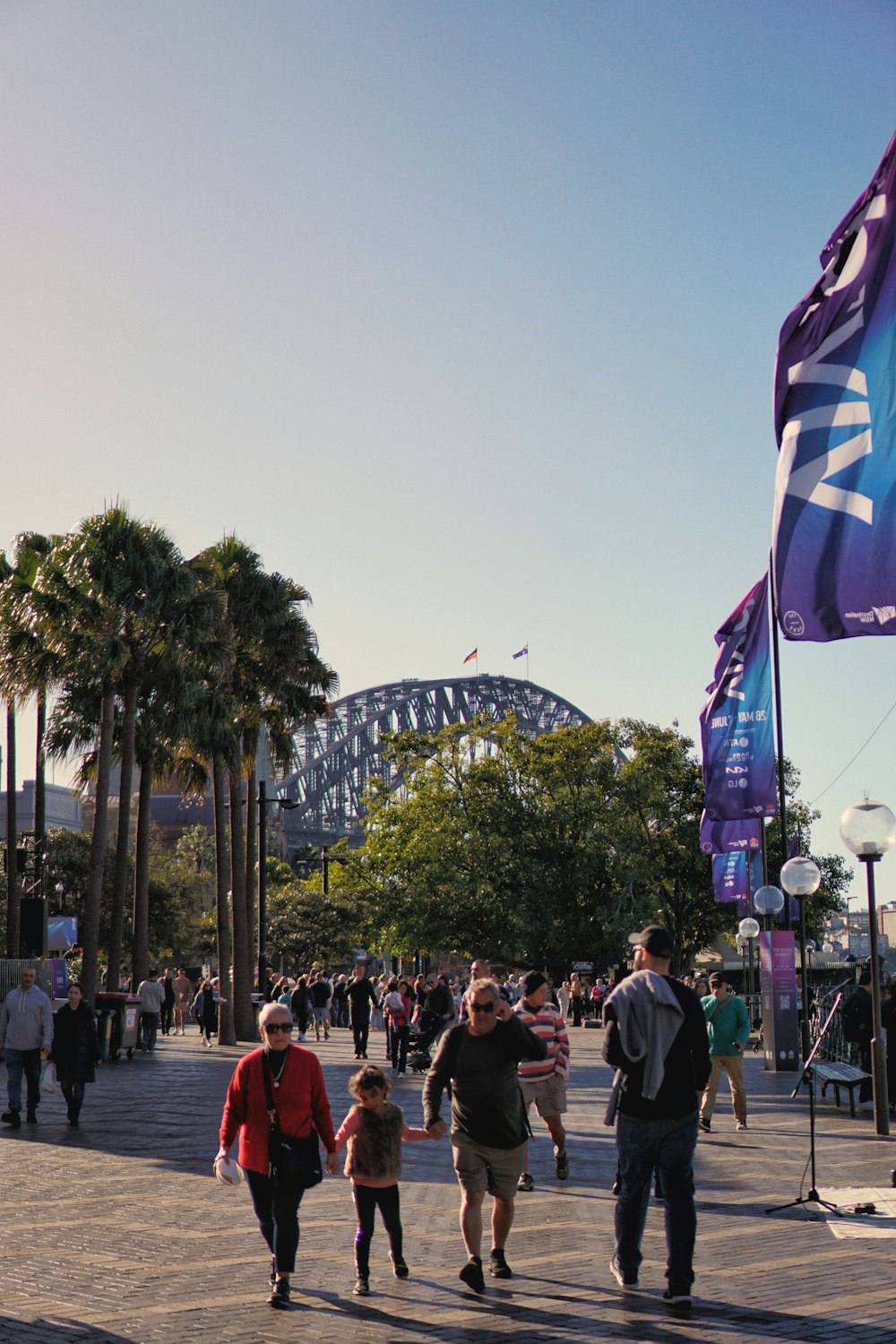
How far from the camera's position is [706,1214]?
10.8m

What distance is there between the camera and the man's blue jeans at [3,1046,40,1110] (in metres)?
17.9

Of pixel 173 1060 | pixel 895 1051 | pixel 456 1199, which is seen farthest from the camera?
pixel 173 1060

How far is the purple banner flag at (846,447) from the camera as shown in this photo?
34.8 feet

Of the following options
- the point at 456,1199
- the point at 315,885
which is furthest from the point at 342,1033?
the point at 315,885

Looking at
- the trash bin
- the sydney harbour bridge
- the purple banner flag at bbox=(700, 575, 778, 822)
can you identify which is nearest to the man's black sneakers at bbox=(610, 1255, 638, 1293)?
the purple banner flag at bbox=(700, 575, 778, 822)

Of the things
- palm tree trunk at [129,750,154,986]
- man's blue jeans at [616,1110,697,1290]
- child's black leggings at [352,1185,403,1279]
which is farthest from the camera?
palm tree trunk at [129,750,154,986]

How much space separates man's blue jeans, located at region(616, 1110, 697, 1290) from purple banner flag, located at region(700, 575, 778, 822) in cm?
1567

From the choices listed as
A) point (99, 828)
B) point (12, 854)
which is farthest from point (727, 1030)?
point (12, 854)

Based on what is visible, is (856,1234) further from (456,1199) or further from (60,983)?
(60,983)

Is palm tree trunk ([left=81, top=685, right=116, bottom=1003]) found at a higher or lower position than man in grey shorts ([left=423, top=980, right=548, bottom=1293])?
higher

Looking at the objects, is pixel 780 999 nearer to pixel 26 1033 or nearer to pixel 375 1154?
pixel 26 1033

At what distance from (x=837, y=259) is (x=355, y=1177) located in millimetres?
7262

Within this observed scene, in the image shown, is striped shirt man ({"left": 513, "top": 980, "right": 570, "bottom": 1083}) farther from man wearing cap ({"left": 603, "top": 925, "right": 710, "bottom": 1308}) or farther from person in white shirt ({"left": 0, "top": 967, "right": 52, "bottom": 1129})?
person in white shirt ({"left": 0, "top": 967, "right": 52, "bottom": 1129})

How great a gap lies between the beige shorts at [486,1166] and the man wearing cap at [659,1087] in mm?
702
